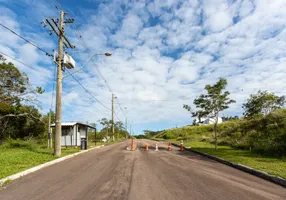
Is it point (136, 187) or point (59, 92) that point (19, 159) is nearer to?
point (59, 92)

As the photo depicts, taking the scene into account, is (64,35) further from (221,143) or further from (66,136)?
(221,143)

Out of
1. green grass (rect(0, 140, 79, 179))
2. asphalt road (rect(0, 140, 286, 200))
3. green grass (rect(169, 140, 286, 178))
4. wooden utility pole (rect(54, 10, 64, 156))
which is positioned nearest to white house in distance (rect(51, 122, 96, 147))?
green grass (rect(0, 140, 79, 179))

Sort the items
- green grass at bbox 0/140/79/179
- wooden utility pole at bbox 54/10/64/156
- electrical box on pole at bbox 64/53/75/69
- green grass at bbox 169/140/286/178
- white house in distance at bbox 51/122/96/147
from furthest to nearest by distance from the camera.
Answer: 1. white house in distance at bbox 51/122/96/147
2. electrical box on pole at bbox 64/53/75/69
3. wooden utility pole at bbox 54/10/64/156
4. green grass at bbox 169/140/286/178
5. green grass at bbox 0/140/79/179

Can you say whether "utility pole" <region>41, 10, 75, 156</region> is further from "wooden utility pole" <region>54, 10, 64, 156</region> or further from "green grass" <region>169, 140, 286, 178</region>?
"green grass" <region>169, 140, 286, 178</region>

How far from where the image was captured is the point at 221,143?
2366 centimetres

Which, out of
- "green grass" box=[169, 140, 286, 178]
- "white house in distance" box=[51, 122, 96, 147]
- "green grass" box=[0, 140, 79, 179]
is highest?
"white house in distance" box=[51, 122, 96, 147]

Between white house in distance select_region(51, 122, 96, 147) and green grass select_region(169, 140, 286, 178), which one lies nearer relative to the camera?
green grass select_region(169, 140, 286, 178)

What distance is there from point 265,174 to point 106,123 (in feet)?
198

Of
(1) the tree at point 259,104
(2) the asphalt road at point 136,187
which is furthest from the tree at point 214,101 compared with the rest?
(2) the asphalt road at point 136,187

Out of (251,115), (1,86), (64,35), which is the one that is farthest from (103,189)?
(1,86)

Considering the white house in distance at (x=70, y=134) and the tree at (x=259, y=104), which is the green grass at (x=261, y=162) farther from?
the white house in distance at (x=70, y=134)

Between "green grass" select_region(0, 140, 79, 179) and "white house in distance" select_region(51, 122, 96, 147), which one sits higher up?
"white house in distance" select_region(51, 122, 96, 147)

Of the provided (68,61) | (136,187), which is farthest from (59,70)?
(136,187)

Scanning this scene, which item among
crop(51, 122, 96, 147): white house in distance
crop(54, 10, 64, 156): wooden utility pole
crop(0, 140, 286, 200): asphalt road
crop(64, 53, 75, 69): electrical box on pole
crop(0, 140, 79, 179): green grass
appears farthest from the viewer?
crop(51, 122, 96, 147): white house in distance
